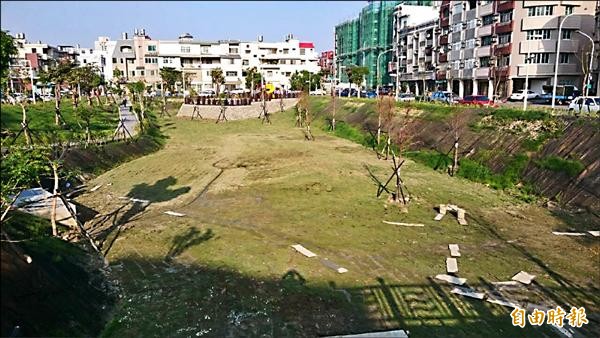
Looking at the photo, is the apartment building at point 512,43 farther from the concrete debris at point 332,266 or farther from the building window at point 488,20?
the concrete debris at point 332,266

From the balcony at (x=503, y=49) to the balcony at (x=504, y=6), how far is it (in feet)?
15.6

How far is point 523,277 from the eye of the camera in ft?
41.2

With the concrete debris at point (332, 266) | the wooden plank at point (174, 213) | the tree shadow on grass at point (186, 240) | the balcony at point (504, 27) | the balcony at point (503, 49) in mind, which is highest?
the balcony at point (504, 27)

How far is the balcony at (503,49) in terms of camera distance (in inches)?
2247

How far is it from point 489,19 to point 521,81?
10.7 m

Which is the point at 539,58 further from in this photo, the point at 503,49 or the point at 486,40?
the point at 486,40

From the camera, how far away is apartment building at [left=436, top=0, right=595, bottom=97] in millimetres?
52938

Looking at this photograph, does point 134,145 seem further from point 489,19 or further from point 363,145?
point 489,19

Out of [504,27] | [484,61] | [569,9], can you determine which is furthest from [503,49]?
[569,9]

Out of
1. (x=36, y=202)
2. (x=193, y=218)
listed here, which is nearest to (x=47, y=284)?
(x=36, y=202)

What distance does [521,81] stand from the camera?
57844 millimetres

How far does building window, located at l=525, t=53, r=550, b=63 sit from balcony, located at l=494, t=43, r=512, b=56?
3.29 meters

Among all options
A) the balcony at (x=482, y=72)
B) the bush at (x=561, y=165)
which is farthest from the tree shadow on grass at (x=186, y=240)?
the balcony at (x=482, y=72)

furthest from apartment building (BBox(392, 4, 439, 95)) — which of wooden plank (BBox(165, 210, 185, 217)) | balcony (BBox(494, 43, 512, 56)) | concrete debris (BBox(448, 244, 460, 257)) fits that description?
concrete debris (BBox(448, 244, 460, 257))
